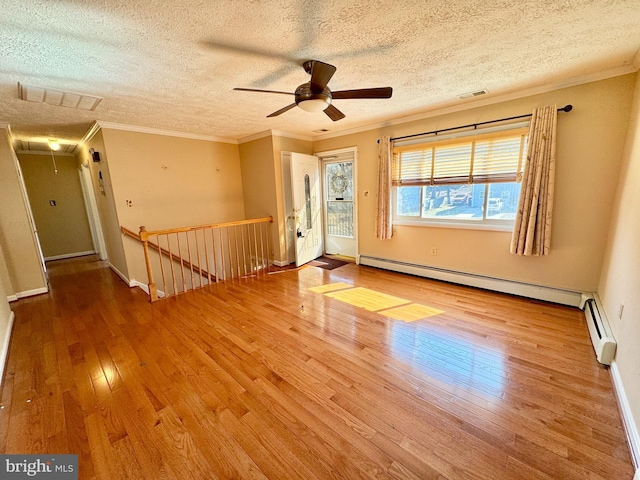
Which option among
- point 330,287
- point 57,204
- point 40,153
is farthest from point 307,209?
point 40,153

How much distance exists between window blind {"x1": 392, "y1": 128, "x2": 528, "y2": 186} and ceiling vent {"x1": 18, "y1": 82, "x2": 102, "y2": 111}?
3725 millimetres

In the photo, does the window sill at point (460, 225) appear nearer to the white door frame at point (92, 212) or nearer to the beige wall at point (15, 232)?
the beige wall at point (15, 232)

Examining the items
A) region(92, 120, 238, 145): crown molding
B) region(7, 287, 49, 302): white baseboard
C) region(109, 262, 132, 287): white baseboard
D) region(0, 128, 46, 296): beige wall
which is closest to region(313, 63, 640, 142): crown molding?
region(92, 120, 238, 145): crown molding

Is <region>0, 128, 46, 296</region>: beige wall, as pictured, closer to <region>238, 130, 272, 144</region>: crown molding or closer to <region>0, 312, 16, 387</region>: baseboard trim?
<region>0, 312, 16, 387</region>: baseboard trim

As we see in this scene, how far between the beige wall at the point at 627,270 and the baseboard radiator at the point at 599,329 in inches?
1.9

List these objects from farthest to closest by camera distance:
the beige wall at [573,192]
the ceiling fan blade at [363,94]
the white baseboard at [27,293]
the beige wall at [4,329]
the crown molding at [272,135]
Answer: the crown molding at [272,135], the white baseboard at [27,293], the beige wall at [573,192], the beige wall at [4,329], the ceiling fan blade at [363,94]

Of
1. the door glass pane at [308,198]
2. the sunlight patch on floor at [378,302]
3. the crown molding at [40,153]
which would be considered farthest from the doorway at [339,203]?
the crown molding at [40,153]

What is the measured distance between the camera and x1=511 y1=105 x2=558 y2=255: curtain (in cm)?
266

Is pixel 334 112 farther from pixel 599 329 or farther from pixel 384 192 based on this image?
pixel 599 329

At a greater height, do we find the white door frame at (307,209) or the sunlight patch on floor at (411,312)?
the white door frame at (307,209)

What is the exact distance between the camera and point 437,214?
12.1 feet

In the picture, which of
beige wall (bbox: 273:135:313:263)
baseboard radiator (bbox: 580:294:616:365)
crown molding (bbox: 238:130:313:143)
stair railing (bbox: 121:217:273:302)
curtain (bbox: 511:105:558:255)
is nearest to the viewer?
baseboard radiator (bbox: 580:294:616:365)

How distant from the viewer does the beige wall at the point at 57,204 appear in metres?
5.33

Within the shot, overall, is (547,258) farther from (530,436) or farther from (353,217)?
(353,217)
